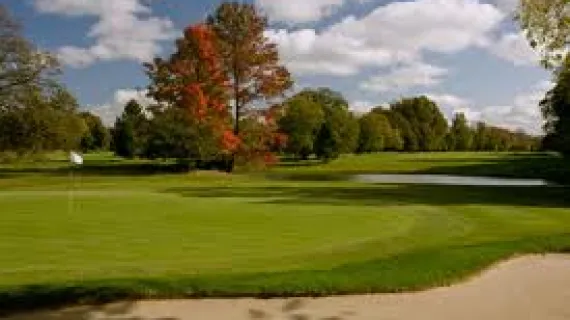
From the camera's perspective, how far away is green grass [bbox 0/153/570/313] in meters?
14.6

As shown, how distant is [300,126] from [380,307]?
104877 millimetres

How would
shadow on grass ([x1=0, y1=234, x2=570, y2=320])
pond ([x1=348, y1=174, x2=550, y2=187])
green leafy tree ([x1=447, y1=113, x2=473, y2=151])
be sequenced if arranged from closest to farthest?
shadow on grass ([x1=0, y1=234, x2=570, y2=320])
pond ([x1=348, y1=174, x2=550, y2=187])
green leafy tree ([x1=447, y1=113, x2=473, y2=151])

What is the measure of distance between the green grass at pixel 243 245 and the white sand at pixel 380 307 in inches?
16.1

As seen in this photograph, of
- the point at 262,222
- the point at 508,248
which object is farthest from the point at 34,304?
the point at 262,222

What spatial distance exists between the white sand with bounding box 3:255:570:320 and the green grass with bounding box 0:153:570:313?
0.41 metres

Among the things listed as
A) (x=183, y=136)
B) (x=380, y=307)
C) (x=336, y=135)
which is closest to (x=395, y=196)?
(x=380, y=307)

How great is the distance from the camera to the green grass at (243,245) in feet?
47.9

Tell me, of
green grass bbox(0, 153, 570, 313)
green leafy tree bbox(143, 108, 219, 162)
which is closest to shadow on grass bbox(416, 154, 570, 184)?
green leafy tree bbox(143, 108, 219, 162)

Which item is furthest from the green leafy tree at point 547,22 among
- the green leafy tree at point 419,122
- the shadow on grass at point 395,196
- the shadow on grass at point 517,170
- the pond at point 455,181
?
the green leafy tree at point 419,122

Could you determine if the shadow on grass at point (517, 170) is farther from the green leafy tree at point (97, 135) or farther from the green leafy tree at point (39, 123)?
the green leafy tree at point (97, 135)

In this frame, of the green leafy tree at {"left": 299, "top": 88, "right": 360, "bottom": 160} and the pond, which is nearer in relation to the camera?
the pond

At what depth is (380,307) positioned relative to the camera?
44.8 feet

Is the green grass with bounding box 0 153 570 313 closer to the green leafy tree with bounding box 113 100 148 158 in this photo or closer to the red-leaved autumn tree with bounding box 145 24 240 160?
the red-leaved autumn tree with bounding box 145 24 240 160

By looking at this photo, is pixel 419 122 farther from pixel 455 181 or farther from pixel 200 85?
pixel 200 85
